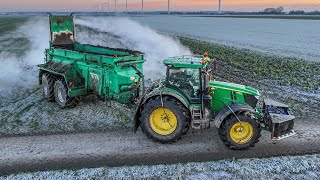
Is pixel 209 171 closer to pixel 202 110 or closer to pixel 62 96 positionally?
pixel 202 110

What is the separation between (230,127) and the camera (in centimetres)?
871

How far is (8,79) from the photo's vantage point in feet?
58.0

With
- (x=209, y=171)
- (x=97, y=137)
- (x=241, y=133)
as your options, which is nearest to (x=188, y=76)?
(x=241, y=133)

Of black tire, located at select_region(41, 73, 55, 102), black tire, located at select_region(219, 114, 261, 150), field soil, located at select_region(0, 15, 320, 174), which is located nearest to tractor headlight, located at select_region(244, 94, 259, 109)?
black tire, located at select_region(219, 114, 261, 150)

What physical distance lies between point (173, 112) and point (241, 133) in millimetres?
2000

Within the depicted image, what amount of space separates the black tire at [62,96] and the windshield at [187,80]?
517cm

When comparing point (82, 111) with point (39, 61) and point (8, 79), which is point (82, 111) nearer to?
point (8, 79)

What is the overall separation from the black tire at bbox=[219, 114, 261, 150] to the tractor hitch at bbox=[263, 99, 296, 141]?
0.38 metres

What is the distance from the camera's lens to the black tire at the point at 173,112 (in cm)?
901

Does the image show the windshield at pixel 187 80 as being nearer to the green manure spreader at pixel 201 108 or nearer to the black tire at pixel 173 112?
the green manure spreader at pixel 201 108

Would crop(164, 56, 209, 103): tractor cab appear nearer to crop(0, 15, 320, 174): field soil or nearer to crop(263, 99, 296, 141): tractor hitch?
crop(0, 15, 320, 174): field soil

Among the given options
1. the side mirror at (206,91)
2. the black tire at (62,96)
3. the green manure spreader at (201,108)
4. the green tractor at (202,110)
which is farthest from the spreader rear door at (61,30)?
the side mirror at (206,91)

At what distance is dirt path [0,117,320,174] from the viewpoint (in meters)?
8.44

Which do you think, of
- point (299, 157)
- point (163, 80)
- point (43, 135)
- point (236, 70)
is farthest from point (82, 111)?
point (236, 70)
